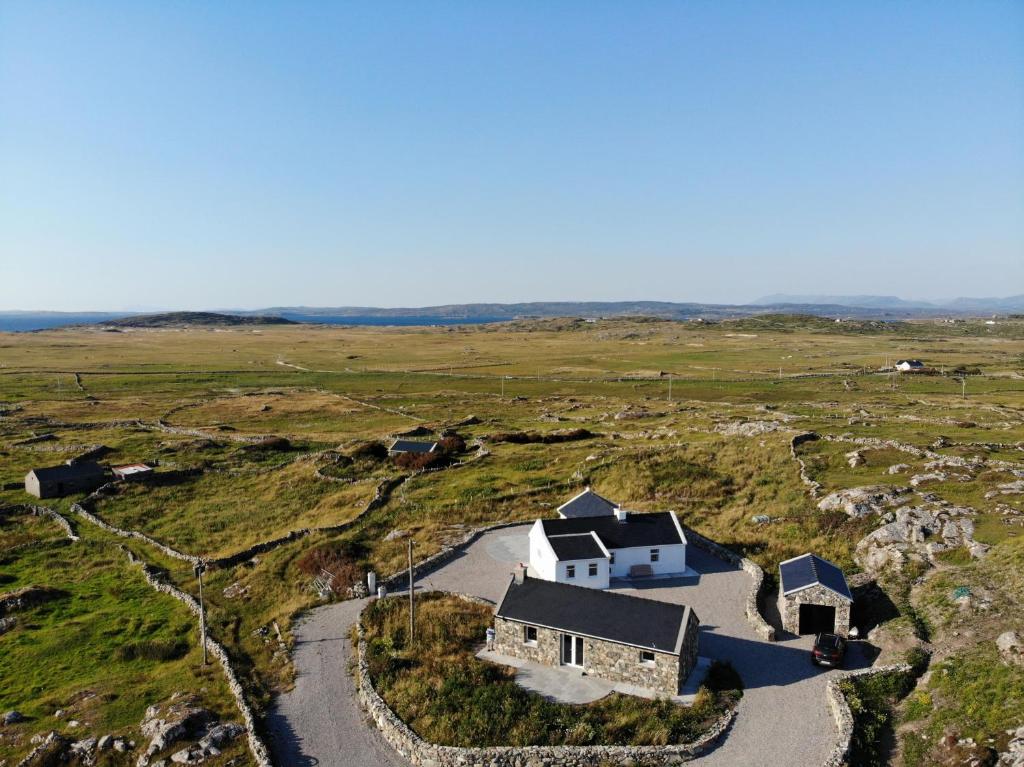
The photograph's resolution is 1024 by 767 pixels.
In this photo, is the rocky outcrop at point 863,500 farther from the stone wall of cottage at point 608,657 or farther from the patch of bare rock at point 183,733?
the patch of bare rock at point 183,733

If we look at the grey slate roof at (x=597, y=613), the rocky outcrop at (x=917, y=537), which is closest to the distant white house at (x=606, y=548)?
the grey slate roof at (x=597, y=613)

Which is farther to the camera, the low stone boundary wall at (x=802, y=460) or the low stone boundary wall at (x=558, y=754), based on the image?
the low stone boundary wall at (x=802, y=460)

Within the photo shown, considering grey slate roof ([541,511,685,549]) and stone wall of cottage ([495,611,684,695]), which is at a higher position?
grey slate roof ([541,511,685,549])

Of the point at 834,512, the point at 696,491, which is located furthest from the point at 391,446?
the point at 834,512

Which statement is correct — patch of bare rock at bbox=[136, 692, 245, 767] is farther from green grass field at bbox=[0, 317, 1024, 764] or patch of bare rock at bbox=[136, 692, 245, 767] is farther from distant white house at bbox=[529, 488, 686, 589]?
distant white house at bbox=[529, 488, 686, 589]

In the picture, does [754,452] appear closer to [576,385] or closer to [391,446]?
[391,446]

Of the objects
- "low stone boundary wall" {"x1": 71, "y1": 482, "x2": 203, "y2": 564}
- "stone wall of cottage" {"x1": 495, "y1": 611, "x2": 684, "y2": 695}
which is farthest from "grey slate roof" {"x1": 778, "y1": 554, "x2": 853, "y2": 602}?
"low stone boundary wall" {"x1": 71, "y1": 482, "x2": 203, "y2": 564}
